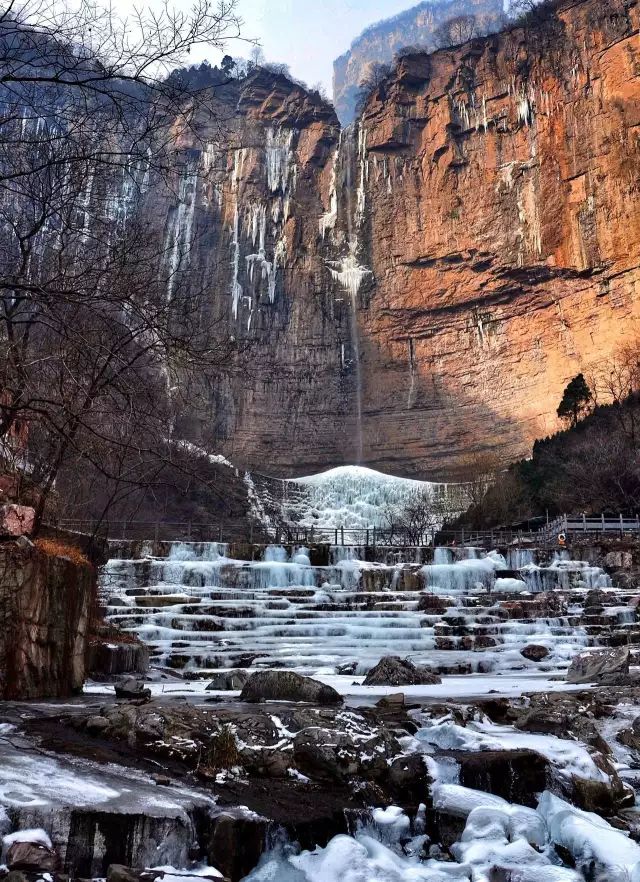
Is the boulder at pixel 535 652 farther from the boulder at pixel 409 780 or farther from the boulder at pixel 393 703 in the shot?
the boulder at pixel 409 780

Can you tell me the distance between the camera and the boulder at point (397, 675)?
10.0 m

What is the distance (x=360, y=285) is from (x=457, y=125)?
41.9 feet

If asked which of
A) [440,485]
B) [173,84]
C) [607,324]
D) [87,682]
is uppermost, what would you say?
[607,324]

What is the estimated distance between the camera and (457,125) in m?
53.8

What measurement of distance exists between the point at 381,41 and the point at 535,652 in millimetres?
166124

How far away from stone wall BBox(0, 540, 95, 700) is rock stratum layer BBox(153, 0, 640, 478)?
38.1 meters

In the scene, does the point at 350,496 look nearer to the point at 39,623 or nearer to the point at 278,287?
the point at 278,287

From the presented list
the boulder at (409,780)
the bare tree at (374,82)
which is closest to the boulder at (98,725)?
the boulder at (409,780)

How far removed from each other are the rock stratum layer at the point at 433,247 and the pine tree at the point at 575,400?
3.32 metres

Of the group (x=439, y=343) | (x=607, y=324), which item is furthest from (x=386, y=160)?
(x=607, y=324)

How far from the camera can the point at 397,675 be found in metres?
10.2

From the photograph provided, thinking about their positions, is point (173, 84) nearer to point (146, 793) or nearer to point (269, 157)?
point (146, 793)

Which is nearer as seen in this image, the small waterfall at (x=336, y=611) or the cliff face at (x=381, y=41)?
the small waterfall at (x=336, y=611)

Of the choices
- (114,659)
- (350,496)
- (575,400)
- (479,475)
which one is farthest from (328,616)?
(350,496)
